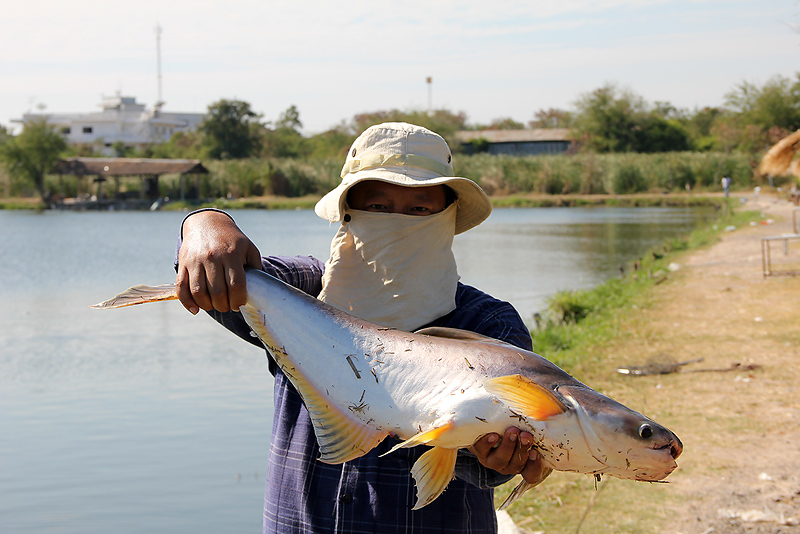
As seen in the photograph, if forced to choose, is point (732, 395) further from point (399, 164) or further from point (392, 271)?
point (399, 164)

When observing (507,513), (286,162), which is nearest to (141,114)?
(286,162)

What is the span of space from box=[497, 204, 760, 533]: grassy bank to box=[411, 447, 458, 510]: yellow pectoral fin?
2.82 meters

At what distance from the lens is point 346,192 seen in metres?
2.44

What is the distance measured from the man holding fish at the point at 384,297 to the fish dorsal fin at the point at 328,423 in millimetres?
136

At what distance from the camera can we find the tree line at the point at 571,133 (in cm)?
5828

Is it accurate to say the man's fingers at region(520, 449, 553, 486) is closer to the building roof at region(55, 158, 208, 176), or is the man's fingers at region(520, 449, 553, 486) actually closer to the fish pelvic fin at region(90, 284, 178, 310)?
the fish pelvic fin at region(90, 284, 178, 310)

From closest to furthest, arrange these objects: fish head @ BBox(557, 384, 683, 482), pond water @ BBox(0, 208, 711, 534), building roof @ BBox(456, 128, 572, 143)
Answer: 1. fish head @ BBox(557, 384, 683, 482)
2. pond water @ BBox(0, 208, 711, 534)
3. building roof @ BBox(456, 128, 572, 143)

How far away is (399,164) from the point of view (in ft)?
7.97

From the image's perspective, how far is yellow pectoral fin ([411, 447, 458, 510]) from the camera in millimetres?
1938

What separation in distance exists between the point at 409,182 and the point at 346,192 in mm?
216

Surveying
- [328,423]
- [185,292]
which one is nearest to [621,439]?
[328,423]

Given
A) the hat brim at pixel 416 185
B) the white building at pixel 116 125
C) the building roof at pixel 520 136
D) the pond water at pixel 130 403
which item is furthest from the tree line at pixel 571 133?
the hat brim at pixel 416 185

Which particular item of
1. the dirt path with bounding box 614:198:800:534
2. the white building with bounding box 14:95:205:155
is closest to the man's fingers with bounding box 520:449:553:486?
the dirt path with bounding box 614:198:800:534

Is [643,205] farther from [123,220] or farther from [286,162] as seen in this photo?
[123,220]
